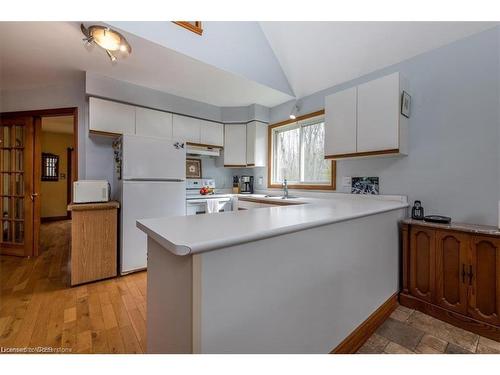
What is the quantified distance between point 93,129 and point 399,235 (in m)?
3.42

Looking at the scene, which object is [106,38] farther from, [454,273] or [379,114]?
[454,273]

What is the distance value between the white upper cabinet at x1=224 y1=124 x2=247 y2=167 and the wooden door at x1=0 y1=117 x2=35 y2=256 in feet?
8.89

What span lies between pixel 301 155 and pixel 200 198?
162 cm

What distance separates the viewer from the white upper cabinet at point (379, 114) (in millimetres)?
1972

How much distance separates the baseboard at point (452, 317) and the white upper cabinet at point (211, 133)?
3.08 meters

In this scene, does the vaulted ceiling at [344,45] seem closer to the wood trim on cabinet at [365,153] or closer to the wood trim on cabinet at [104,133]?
the wood trim on cabinet at [365,153]

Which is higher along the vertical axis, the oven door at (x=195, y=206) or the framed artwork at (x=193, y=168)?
the framed artwork at (x=193, y=168)

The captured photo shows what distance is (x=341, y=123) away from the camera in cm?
235

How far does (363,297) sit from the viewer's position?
1488 millimetres

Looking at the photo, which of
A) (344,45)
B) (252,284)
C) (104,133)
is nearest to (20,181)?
(104,133)

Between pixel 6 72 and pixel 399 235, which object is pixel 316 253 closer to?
pixel 399 235

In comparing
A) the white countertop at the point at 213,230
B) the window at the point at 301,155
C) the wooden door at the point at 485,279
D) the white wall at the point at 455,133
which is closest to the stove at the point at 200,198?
the window at the point at 301,155

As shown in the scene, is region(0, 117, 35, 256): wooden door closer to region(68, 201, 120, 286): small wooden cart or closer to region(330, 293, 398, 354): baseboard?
region(68, 201, 120, 286): small wooden cart

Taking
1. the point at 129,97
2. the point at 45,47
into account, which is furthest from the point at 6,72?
the point at 129,97
